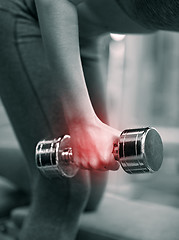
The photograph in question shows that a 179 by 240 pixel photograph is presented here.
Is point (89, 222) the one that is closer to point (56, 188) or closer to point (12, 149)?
point (56, 188)

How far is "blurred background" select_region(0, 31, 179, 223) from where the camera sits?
117 inches

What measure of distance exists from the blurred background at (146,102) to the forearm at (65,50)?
2.16 feet

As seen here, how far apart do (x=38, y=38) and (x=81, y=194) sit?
0.38 meters

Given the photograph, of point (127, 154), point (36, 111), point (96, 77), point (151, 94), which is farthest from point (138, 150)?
point (151, 94)

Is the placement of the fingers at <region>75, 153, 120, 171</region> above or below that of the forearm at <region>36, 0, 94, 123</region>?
below

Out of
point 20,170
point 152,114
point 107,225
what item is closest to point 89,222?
point 107,225

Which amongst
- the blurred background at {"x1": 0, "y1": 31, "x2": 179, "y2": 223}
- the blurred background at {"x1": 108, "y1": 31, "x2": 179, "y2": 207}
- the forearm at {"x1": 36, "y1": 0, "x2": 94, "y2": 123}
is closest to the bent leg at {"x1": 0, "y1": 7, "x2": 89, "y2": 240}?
the forearm at {"x1": 36, "y1": 0, "x2": 94, "y2": 123}

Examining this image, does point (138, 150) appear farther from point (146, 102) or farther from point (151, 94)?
point (146, 102)

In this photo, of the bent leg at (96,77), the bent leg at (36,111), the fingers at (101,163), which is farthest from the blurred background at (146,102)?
the fingers at (101,163)

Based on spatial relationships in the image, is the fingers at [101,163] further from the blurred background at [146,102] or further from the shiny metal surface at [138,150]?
the blurred background at [146,102]

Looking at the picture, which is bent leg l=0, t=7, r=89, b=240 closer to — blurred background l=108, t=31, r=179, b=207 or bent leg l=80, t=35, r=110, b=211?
bent leg l=80, t=35, r=110, b=211

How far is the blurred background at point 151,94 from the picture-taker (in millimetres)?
3441

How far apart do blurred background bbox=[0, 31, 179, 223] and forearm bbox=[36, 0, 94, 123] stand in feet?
2.16

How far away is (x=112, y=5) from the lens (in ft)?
2.58
